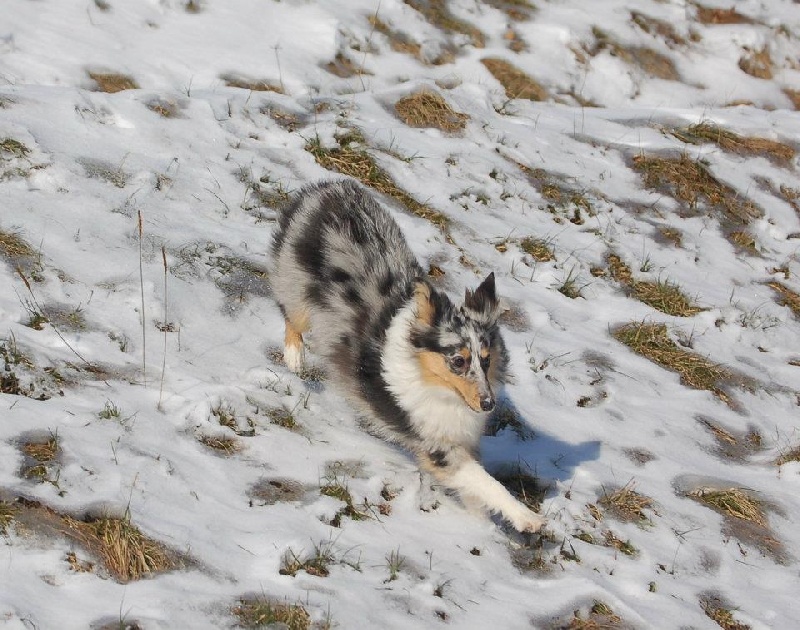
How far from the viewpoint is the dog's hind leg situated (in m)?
6.03

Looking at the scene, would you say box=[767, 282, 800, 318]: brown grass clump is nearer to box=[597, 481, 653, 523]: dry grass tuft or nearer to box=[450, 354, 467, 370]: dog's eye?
box=[597, 481, 653, 523]: dry grass tuft

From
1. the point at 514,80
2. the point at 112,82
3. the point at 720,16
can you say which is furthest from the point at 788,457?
the point at 720,16

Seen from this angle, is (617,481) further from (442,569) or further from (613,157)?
(613,157)

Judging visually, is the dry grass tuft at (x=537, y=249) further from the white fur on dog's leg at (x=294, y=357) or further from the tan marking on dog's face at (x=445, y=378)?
the tan marking on dog's face at (x=445, y=378)

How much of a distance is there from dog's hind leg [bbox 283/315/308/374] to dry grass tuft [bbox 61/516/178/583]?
83.4 inches

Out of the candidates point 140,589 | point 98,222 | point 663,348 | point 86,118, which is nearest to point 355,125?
point 86,118

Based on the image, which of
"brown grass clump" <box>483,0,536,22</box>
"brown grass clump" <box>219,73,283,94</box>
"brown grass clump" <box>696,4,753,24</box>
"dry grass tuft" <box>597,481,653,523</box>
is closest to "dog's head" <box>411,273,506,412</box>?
"dry grass tuft" <box>597,481,653,523</box>

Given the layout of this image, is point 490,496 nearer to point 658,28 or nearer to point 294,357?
point 294,357

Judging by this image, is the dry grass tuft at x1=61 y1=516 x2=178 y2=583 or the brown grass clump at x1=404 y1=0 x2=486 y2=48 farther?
the brown grass clump at x1=404 y1=0 x2=486 y2=48

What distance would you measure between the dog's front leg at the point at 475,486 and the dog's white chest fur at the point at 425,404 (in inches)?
3.0

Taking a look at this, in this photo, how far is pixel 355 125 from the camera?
884cm

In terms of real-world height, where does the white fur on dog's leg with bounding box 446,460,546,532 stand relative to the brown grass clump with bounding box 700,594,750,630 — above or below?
above

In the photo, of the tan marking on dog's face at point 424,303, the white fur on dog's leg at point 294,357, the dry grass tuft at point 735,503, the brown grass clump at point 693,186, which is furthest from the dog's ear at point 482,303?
the brown grass clump at point 693,186

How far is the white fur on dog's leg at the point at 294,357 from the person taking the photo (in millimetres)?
6031
